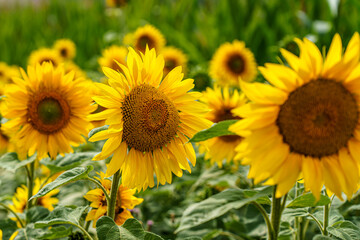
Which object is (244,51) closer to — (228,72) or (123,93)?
(228,72)

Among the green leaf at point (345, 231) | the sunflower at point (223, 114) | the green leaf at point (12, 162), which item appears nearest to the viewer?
the green leaf at point (345, 231)

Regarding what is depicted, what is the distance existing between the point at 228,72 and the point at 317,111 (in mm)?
2461

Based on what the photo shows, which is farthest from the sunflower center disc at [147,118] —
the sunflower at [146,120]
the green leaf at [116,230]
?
the green leaf at [116,230]

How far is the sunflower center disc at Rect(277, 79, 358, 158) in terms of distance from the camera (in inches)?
36.0

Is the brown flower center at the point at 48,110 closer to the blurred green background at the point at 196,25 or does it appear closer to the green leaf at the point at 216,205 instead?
the green leaf at the point at 216,205

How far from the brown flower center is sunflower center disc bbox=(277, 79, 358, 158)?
1054 mm

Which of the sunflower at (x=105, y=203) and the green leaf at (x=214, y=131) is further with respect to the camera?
the sunflower at (x=105, y=203)

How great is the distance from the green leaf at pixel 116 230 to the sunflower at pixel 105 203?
243 millimetres

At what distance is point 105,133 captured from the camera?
1.12 metres

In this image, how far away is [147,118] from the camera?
117 centimetres

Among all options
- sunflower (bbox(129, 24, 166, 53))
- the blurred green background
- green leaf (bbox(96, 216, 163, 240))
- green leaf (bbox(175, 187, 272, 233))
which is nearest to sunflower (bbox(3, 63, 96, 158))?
green leaf (bbox(96, 216, 163, 240))

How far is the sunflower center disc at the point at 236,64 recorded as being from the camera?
3.35m

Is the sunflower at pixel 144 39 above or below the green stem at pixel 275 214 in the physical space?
above

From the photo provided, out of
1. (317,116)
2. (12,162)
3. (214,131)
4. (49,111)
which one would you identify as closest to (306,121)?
(317,116)
